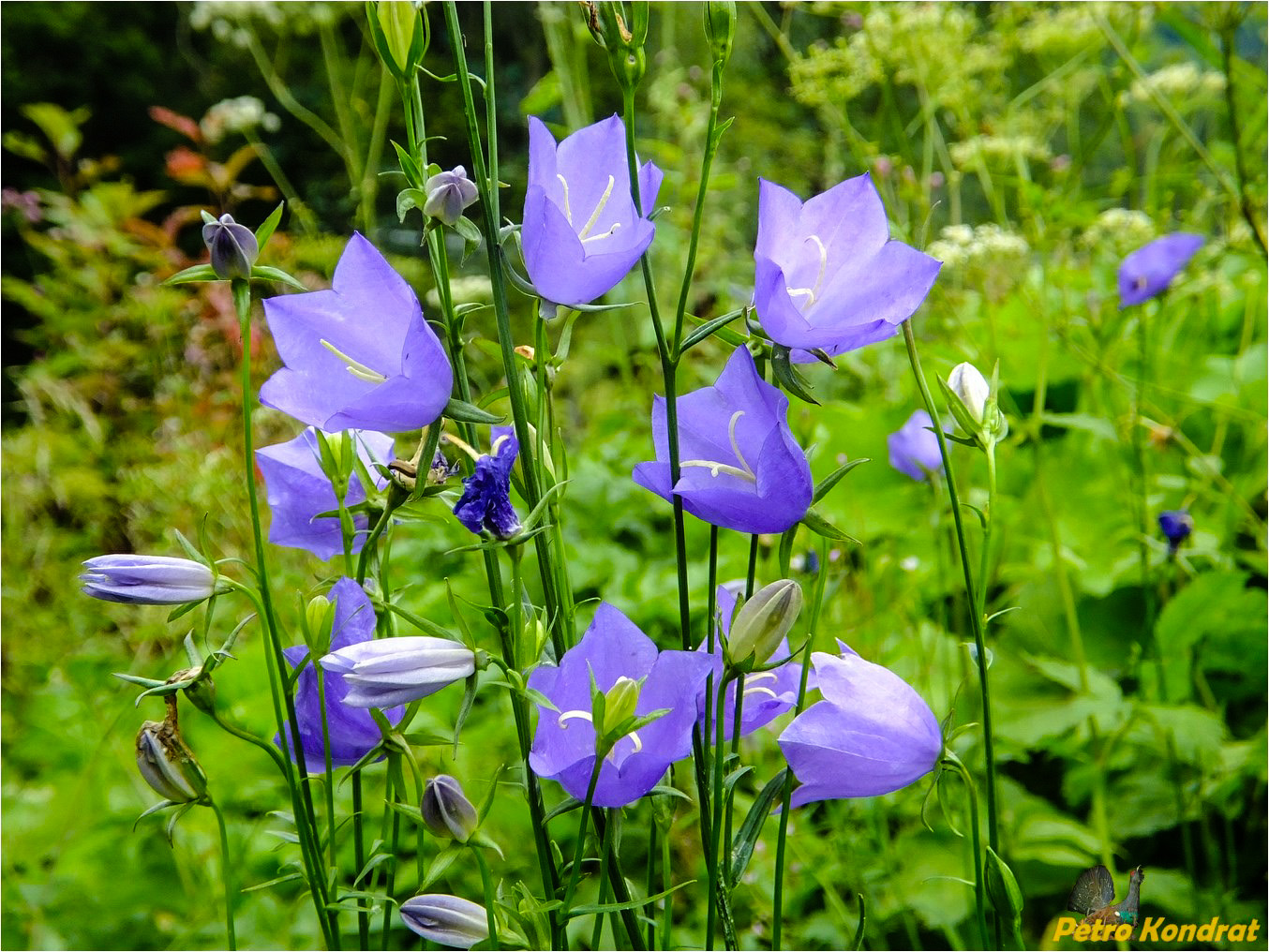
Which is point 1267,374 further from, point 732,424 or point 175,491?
point 175,491

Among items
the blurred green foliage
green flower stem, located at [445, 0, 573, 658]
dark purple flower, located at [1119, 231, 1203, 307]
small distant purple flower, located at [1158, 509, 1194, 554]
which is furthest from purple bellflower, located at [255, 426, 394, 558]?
dark purple flower, located at [1119, 231, 1203, 307]

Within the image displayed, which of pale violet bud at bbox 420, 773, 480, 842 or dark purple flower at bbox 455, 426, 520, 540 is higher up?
dark purple flower at bbox 455, 426, 520, 540

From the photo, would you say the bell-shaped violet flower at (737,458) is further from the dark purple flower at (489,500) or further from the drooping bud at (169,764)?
the drooping bud at (169,764)

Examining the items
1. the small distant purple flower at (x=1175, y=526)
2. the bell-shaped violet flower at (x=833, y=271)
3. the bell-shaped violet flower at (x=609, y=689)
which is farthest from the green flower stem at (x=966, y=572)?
the small distant purple flower at (x=1175, y=526)

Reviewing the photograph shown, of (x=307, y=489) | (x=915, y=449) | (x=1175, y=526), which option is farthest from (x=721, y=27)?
(x=1175, y=526)

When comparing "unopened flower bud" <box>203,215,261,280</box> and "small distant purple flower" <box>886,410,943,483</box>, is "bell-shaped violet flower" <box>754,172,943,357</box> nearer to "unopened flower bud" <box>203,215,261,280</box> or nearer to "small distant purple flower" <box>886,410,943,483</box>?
"unopened flower bud" <box>203,215,261,280</box>

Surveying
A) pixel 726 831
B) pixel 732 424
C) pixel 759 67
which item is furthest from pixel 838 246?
pixel 759 67

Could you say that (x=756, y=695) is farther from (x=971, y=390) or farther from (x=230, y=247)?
(x=230, y=247)
